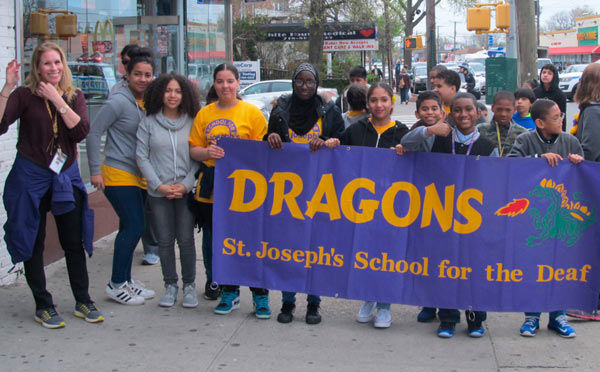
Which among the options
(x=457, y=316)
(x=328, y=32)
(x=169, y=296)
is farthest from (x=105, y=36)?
(x=328, y=32)

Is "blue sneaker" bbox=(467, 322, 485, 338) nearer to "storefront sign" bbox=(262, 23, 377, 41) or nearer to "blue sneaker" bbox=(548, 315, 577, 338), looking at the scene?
"blue sneaker" bbox=(548, 315, 577, 338)

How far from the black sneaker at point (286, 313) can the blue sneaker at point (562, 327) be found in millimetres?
1806

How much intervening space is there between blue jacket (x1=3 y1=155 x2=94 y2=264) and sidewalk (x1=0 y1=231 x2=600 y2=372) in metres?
0.64

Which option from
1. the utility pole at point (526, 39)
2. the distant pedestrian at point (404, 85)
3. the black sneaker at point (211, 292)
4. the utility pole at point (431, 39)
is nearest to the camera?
the black sneaker at point (211, 292)

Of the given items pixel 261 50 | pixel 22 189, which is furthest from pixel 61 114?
pixel 261 50

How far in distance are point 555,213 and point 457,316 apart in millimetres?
954

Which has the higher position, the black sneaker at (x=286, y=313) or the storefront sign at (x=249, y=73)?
the storefront sign at (x=249, y=73)

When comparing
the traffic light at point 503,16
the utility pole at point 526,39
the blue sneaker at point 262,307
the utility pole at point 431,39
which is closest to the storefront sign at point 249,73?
the utility pole at point 431,39

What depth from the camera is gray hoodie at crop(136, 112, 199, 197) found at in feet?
18.2

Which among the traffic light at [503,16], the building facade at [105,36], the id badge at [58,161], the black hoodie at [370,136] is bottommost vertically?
the id badge at [58,161]

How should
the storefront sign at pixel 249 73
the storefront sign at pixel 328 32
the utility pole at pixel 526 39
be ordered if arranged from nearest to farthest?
the utility pole at pixel 526 39 → the storefront sign at pixel 249 73 → the storefront sign at pixel 328 32

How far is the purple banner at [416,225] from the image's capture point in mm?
5105

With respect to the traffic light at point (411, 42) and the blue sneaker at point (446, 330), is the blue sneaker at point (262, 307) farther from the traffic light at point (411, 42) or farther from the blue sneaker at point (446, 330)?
the traffic light at point (411, 42)

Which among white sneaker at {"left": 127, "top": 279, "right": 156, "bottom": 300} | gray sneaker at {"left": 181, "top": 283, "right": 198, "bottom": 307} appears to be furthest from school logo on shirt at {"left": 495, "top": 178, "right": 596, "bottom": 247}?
white sneaker at {"left": 127, "top": 279, "right": 156, "bottom": 300}
